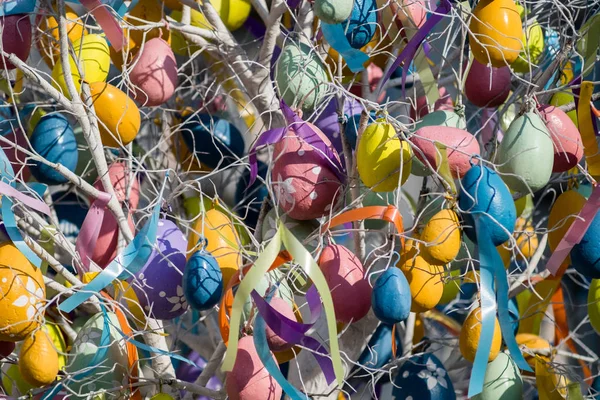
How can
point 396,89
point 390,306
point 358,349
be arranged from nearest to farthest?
1. point 390,306
2. point 358,349
3. point 396,89

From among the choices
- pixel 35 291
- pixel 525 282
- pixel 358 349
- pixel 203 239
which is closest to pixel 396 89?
pixel 525 282

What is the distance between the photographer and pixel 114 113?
3.70 ft

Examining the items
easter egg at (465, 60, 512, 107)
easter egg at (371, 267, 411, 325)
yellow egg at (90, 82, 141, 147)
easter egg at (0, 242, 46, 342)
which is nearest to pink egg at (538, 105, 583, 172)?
easter egg at (465, 60, 512, 107)

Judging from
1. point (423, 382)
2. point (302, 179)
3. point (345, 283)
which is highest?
point (302, 179)

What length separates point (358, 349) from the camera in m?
1.22

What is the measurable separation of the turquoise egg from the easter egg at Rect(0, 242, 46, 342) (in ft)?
1.84

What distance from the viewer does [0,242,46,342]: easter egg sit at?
3.45ft

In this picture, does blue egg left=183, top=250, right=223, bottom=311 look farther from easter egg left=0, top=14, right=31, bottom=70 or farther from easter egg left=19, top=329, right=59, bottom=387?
easter egg left=0, top=14, right=31, bottom=70

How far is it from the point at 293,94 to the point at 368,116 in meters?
0.13

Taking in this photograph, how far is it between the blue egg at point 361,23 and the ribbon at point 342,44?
0.05 feet

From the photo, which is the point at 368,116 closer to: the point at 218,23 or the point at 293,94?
the point at 293,94

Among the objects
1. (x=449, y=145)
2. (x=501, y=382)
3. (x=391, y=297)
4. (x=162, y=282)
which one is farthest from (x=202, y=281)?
(x=501, y=382)

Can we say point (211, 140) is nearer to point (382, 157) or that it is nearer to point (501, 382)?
point (382, 157)

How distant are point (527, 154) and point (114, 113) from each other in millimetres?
501
